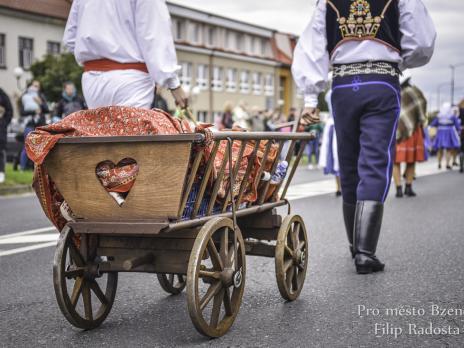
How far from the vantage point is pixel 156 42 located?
187 inches

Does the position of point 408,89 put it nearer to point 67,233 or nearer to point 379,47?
point 379,47

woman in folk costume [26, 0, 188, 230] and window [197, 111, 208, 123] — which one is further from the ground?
woman in folk costume [26, 0, 188, 230]

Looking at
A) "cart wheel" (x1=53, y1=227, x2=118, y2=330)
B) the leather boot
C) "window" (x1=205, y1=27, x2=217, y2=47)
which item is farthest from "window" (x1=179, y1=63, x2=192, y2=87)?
"cart wheel" (x1=53, y1=227, x2=118, y2=330)

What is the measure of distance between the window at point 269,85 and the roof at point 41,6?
25916mm

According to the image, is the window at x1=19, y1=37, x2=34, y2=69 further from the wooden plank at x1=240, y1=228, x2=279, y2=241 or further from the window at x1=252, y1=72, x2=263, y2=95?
the wooden plank at x1=240, y1=228, x2=279, y2=241

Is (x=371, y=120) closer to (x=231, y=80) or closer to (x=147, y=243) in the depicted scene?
(x=147, y=243)

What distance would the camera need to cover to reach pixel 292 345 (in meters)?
3.71

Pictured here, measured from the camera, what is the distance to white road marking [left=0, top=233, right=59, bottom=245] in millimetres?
7511

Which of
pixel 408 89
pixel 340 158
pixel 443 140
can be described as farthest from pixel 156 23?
pixel 443 140

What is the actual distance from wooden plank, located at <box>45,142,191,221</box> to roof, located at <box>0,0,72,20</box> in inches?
1681

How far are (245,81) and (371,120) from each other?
64330 millimetres

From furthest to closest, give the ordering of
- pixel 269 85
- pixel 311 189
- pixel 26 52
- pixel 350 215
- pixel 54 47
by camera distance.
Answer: pixel 269 85 < pixel 54 47 < pixel 26 52 < pixel 311 189 < pixel 350 215

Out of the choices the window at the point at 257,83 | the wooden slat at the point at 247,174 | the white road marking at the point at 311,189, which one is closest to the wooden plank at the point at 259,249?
the wooden slat at the point at 247,174

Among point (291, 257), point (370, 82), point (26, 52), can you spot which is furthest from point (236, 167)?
point (26, 52)
